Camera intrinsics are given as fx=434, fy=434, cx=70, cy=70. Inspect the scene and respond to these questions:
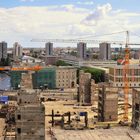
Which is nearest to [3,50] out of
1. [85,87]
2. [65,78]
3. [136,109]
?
[65,78]

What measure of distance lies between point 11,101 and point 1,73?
5648 centimetres

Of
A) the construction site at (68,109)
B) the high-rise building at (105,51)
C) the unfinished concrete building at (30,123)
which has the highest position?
the high-rise building at (105,51)

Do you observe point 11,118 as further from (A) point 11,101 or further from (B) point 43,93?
(B) point 43,93

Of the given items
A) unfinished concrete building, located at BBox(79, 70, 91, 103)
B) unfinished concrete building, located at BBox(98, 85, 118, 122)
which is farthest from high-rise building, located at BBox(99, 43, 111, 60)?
unfinished concrete building, located at BBox(98, 85, 118, 122)

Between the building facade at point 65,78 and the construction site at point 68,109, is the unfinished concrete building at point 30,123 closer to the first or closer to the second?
the construction site at point 68,109

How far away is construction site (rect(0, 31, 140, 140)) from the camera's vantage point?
18.9 metres

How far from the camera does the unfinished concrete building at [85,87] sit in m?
57.2

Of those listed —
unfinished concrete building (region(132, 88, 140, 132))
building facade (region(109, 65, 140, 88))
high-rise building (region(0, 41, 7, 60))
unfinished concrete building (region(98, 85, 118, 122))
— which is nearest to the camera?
unfinished concrete building (region(132, 88, 140, 132))

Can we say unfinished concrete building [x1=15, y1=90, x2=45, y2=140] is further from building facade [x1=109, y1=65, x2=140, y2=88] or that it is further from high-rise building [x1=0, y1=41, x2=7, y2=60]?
high-rise building [x1=0, y1=41, x2=7, y2=60]

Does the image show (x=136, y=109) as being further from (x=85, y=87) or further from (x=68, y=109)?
Result: (x=85, y=87)

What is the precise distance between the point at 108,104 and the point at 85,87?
42.2 feet

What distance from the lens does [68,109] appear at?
5456 centimetres

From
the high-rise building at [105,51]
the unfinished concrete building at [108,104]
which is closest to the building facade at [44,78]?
the unfinished concrete building at [108,104]

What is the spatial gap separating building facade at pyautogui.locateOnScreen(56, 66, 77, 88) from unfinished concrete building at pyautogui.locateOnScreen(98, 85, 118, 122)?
3112cm
